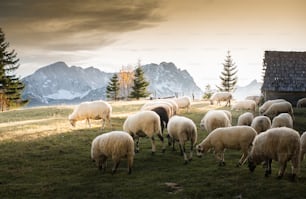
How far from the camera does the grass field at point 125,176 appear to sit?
11602 mm

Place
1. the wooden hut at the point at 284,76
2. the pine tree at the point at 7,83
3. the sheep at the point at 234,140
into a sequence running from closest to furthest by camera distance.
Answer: the sheep at the point at 234,140 < the wooden hut at the point at 284,76 < the pine tree at the point at 7,83

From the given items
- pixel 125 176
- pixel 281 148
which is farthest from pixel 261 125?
pixel 125 176

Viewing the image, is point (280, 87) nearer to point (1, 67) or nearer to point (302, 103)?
point (302, 103)

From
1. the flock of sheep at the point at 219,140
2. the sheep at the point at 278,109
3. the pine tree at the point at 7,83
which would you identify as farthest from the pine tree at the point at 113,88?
the flock of sheep at the point at 219,140

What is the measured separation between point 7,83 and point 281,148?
52952 millimetres

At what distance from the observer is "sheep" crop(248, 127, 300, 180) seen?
12.3 metres

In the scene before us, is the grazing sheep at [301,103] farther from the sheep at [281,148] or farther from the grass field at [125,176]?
the sheep at [281,148]

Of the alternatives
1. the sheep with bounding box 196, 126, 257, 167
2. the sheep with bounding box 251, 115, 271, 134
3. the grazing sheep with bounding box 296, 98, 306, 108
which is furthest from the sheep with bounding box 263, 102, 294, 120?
the sheep with bounding box 196, 126, 257, 167

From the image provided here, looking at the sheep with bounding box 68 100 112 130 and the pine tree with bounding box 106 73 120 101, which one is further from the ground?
the pine tree with bounding box 106 73 120 101

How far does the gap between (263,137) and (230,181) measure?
1911 mm

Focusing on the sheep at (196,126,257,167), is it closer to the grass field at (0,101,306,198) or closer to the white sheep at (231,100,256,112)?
the grass field at (0,101,306,198)

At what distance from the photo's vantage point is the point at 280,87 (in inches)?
1575

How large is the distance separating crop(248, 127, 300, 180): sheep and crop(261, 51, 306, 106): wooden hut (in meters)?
28.4

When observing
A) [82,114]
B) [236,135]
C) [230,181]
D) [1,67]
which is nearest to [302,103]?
[82,114]
